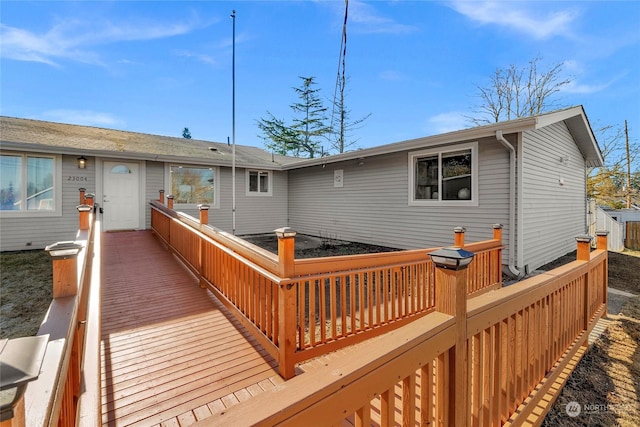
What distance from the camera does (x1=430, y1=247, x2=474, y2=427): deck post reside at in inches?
53.2

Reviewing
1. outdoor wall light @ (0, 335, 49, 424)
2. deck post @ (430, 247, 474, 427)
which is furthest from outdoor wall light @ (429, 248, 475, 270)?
outdoor wall light @ (0, 335, 49, 424)

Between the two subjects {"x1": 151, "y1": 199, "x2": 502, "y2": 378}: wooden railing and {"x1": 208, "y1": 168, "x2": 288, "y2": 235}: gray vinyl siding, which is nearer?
{"x1": 151, "y1": 199, "x2": 502, "y2": 378}: wooden railing

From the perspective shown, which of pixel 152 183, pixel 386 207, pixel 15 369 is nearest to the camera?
pixel 15 369

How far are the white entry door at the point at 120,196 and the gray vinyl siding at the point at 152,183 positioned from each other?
0.79 feet

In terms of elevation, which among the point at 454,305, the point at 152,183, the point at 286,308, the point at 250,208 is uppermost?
the point at 152,183

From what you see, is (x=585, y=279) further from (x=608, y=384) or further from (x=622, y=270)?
(x=622, y=270)

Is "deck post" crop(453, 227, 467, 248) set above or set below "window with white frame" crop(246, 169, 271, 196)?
below

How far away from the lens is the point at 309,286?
2.53 m

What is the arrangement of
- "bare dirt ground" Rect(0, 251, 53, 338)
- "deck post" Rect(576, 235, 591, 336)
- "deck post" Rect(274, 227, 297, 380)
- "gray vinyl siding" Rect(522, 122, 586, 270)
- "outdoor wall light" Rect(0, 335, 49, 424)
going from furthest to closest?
"gray vinyl siding" Rect(522, 122, 586, 270)
"bare dirt ground" Rect(0, 251, 53, 338)
"deck post" Rect(576, 235, 591, 336)
"deck post" Rect(274, 227, 297, 380)
"outdoor wall light" Rect(0, 335, 49, 424)

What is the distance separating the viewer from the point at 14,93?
386 inches

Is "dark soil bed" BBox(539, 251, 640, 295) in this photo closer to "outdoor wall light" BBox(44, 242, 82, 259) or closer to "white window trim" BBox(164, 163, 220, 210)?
"outdoor wall light" BBox(44, 242, 82, 259)

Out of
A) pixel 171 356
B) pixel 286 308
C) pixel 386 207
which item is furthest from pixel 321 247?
pixel 286 308

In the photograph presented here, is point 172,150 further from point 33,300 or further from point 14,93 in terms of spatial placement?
point 33,300

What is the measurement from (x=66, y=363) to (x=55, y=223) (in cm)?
907
